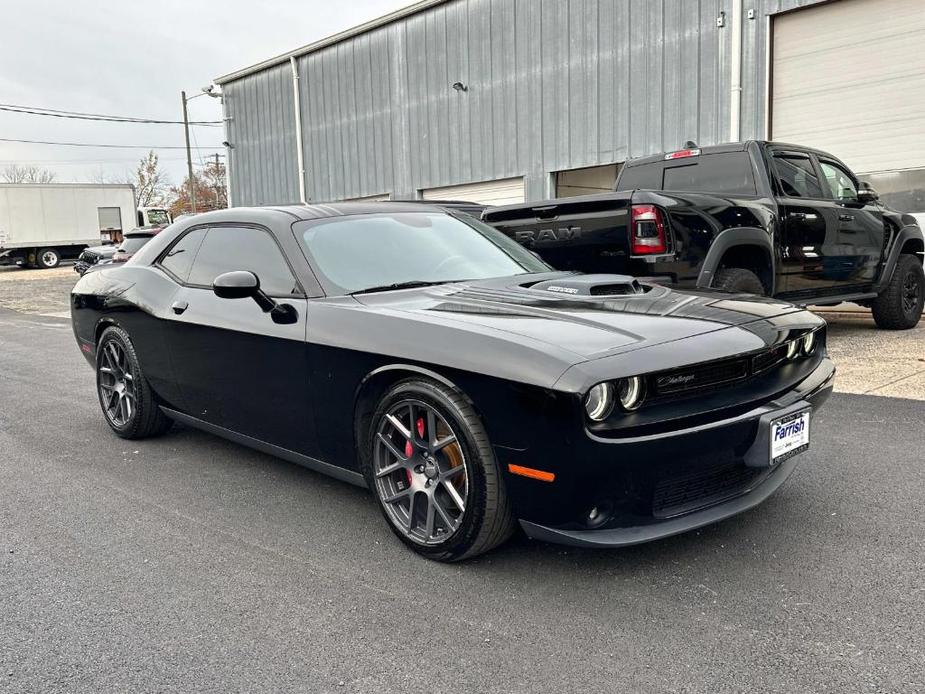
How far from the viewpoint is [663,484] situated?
2.65 metres

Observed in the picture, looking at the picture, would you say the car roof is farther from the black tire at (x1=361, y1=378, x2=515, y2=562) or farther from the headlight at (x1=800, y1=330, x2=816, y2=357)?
the headlight at (x1=800, y1=330, x2=816, y2=357)

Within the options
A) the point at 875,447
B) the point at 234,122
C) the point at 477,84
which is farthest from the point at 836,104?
the point at 234,122

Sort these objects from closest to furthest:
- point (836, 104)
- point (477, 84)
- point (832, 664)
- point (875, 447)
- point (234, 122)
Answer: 1. point (832, 664)
2. point (875, 447)
3. point (836, 104)
4. point (477, 84)
5. point (234, 122)

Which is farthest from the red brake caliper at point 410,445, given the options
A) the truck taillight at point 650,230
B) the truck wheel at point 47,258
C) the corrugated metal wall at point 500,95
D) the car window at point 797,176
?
the truck wheel at point 47,258

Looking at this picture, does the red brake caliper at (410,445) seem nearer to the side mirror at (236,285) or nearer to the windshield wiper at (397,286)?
the windshield wiper at (397,286)

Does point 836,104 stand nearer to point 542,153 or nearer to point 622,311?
point 542,153

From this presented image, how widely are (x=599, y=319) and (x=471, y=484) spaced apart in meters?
0.77

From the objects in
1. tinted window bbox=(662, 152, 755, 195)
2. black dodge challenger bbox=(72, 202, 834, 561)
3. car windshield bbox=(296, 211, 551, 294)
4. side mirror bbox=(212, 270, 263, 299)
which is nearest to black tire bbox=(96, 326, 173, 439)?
black dodge challenger bbox=(72, 202, 834, 561)

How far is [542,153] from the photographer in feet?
50.3

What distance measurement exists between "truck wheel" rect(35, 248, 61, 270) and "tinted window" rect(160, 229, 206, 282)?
31.7m

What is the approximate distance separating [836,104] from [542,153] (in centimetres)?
555

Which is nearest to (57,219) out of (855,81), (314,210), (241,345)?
(855,81)

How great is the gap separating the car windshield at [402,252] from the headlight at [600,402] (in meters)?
1.42

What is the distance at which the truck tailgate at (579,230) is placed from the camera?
19.5 feet
